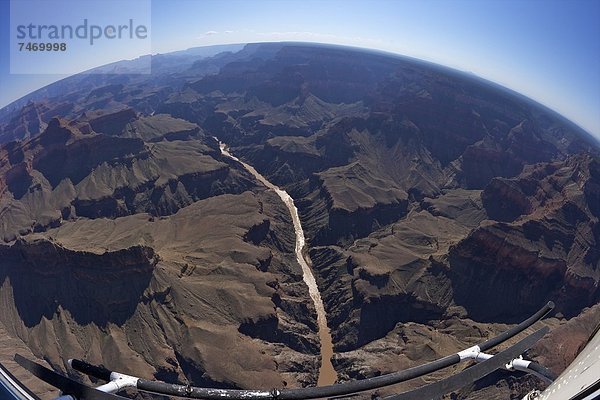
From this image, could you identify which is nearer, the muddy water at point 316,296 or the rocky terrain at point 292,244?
the rocky terrain at point 292,244

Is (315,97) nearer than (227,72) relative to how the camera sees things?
Yes

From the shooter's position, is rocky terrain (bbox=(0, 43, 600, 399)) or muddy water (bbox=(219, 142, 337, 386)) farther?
muddy water (bbox=(219, 142, 337, 386))

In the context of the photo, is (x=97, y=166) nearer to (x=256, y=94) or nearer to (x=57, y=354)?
(x=57, y=354)

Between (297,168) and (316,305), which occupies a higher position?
(297,168)

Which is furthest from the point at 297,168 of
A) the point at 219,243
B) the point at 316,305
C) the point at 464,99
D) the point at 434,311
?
the point at 464,99

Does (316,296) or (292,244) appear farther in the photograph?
(292,244)

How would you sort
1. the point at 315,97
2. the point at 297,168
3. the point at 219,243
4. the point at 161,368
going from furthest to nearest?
the point at 315,97 → the point at 297,168 → the point at 219,243 → the point at 161,368

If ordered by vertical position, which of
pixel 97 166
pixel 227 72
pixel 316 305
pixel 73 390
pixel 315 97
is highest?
pixel 227 72

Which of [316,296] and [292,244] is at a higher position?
[292,244]
